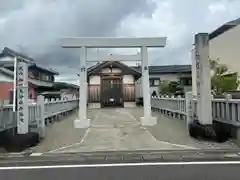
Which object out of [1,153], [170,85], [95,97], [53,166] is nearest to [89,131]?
[1,153]

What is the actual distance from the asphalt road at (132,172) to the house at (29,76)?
14260mm

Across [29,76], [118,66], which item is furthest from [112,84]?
[29,76]

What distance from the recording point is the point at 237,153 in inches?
339

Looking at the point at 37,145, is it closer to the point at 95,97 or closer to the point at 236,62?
the point at 236,62

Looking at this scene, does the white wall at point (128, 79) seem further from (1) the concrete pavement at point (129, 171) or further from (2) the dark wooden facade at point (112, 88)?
(1) the concrete pavement at point (129, 171)

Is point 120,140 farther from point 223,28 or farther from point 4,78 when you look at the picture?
point 223,28

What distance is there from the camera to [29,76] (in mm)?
40781

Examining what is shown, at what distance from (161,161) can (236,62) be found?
23.8m

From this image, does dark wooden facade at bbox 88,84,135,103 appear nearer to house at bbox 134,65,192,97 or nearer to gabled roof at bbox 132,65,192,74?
house at bbox 134,65,192,97

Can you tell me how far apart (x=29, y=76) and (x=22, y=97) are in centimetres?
3177

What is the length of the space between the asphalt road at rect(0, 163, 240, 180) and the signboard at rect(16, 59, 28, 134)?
3.09 m

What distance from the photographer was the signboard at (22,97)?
1002 cm

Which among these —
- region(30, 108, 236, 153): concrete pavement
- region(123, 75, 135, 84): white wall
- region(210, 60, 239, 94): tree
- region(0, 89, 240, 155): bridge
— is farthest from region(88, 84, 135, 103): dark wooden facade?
region(30, 108, 236, 153): concrete pavement

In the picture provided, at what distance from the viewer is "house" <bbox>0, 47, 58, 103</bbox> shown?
30.5m
